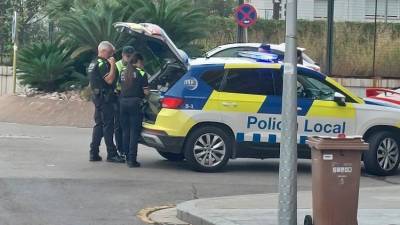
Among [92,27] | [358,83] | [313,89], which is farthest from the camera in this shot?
[358,83]

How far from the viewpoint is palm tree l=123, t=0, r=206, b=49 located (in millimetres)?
23703

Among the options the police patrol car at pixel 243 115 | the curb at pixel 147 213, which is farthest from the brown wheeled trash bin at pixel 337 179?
the police patrol car at pixel 243 115

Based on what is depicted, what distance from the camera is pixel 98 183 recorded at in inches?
480

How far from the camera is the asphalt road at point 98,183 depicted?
33.1ft

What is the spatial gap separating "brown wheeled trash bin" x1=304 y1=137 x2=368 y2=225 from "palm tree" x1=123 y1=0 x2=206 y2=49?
50.3 ft

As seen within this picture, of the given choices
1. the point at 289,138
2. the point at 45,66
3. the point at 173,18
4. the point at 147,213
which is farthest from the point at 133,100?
the point at 173,18

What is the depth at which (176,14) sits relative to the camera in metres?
23.9

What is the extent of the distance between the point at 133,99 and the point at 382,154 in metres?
3.90

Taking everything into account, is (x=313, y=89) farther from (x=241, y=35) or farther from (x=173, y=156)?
(x=241, y=35)

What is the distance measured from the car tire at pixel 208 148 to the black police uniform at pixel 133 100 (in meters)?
0.84

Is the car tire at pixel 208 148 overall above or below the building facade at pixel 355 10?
below

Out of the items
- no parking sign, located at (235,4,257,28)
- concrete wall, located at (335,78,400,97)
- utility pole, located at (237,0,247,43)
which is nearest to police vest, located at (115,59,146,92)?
no parking sign, located at (235,4,257,28)

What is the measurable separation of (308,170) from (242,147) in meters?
1.72

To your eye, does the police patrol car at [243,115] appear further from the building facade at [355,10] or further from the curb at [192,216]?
the building facade at [355,10]
